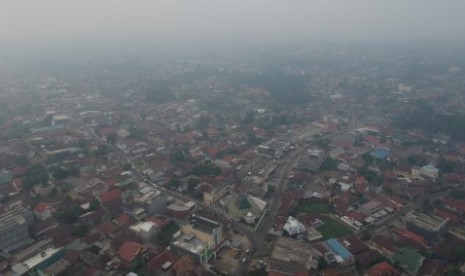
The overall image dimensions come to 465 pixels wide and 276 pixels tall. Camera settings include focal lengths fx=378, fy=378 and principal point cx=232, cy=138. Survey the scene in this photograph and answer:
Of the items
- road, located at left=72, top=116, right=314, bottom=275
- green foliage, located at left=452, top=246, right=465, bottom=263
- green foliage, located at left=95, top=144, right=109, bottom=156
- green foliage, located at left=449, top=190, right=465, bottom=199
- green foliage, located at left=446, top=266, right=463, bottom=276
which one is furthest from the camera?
green foliage, located at left=95, top=144, right=109, bottom=156

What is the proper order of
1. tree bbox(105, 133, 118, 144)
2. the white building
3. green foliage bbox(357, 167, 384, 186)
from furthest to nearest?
1. tree bbox(105, 133, 118, 144)
2. the white building
3. green foliage bbox(357, 167, 384, 186)

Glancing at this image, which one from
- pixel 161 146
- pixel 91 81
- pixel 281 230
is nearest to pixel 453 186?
pixel 281 230

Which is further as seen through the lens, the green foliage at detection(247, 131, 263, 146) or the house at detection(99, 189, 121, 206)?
the green foliage at detection(247, 131, 263, 146)

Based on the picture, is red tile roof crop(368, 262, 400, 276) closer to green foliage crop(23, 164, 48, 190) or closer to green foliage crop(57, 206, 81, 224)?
green foliage crop(57, 206, 81, 224)

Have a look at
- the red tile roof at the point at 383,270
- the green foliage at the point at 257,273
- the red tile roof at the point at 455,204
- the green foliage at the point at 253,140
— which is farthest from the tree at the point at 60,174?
the red tile roof at the point at 455,204

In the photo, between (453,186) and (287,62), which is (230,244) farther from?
(287,62)

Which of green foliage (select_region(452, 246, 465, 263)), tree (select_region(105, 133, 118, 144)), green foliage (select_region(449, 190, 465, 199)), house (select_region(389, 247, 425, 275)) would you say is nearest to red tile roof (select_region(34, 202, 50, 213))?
tree (select_region(105, 133, 118, 144))
